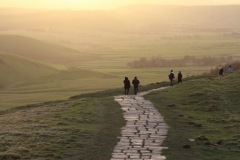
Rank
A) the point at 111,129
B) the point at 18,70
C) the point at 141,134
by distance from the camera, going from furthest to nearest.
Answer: the point at 18,70
the point at 111,129
the point at 141,134

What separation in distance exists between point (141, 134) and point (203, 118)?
6.49m

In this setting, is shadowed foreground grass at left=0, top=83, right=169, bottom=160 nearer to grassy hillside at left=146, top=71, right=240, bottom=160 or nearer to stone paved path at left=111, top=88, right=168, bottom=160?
stone paved path at left=111, top=88, right=168, bottom=160

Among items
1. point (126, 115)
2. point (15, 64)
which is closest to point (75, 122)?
point (126, 115)

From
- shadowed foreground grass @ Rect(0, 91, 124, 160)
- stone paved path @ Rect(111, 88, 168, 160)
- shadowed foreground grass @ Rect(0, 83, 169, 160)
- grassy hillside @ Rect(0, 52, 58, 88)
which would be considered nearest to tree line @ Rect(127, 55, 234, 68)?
grassy hillside @ Rect(0, 52, 58, 88)

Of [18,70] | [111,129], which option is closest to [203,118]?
[111,129]

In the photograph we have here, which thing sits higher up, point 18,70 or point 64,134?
point 18,70

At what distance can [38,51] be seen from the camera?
600 ft

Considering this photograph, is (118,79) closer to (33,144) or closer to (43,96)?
(43,96)

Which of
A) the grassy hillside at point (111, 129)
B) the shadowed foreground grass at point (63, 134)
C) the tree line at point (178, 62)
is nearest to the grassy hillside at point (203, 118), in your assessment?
the grassy hillside at point (111, 129)

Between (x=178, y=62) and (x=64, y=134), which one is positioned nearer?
(x=64, y=134)

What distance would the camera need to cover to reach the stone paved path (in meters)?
16.7

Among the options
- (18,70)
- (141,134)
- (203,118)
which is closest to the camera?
(141,134)

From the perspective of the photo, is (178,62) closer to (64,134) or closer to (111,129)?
(111,129)

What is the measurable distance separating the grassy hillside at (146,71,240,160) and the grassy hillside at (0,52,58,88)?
85.1m
